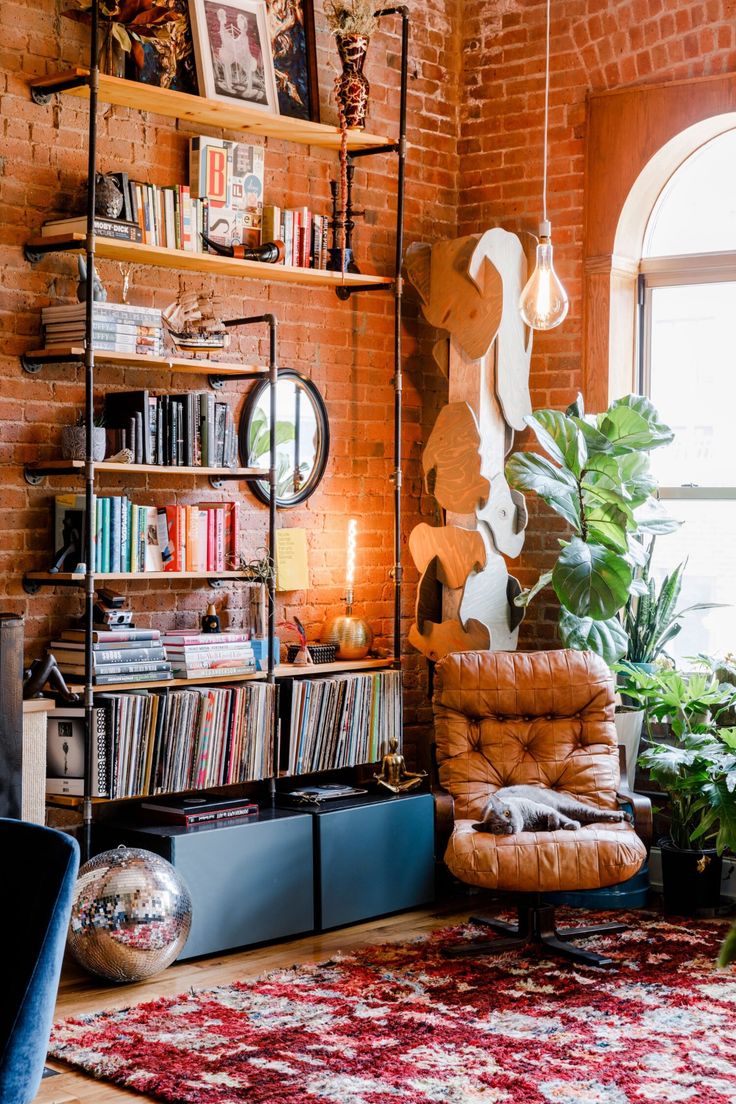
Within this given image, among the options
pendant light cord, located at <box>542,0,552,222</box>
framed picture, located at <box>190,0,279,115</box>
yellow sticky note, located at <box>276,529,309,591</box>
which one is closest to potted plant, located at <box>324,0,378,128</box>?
framed picture, located at <box>190,0,279,115</box>

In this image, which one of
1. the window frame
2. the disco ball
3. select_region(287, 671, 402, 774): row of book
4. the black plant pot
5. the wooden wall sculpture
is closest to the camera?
the disco ball

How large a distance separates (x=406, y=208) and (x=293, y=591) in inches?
68.8

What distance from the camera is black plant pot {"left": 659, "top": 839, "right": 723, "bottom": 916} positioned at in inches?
202

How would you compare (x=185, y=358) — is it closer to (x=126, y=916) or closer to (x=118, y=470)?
(x=118, y=470)

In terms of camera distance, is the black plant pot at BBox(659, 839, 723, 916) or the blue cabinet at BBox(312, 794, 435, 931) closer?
the blue cabinet at BBox(312, 794, 435, 931)

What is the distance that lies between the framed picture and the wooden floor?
9.95 feet

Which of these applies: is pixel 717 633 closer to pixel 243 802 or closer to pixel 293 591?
pixel 293 591

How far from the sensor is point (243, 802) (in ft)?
16.2

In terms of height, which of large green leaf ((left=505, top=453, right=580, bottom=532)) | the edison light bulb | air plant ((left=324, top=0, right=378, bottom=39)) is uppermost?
air plant ((left=324, top=0, right=378, bottom=39))

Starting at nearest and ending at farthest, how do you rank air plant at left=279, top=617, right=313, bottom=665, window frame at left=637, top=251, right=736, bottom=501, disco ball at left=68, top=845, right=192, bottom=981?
disco ball at left=68, top=845, right=192, bottom=981 < air plant at left=279, top=617, right=313, bottom=665 < window frame at left=637, top=251, right=736, bottom=501

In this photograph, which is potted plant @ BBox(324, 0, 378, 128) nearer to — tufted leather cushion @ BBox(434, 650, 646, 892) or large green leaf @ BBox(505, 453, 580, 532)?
large green leaf @ BBox(505, 453, 580, 532)

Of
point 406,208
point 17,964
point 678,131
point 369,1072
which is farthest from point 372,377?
point 17,964

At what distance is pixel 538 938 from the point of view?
4637 mm

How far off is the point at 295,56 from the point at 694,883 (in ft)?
11.5
